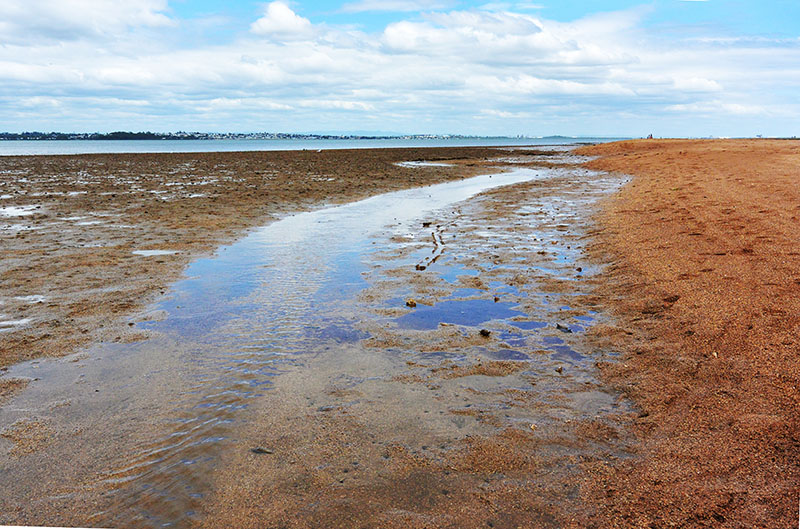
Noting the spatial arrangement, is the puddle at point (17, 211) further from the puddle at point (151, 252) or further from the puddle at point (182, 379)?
the puddle at point (182, 379)

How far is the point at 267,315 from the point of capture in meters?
7.39

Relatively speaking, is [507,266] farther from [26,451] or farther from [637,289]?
[26,451]

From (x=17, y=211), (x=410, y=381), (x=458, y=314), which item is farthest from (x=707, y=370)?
(x=17, y=211)

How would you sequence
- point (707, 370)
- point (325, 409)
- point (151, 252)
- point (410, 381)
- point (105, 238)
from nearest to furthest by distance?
point (325, 409), point (707, 370), point (410, 381), point (151, 252), point (105, 238)

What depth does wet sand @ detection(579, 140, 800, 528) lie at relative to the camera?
10.8 feet

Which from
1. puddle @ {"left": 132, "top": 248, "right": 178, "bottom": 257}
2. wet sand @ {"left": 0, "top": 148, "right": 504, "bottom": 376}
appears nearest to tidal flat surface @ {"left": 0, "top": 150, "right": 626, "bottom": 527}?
wet sand @ {"left": 0, "top": 148, "right": 504, "bottom": 376}

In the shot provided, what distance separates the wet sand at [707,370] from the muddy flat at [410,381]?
0.08 ft

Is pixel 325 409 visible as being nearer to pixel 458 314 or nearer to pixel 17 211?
pixel 458 314

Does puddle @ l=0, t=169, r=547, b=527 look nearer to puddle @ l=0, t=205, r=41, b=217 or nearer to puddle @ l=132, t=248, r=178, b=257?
puddle @ l=132, t=248, r=178, b=257

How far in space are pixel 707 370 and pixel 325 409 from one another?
12.6 ft

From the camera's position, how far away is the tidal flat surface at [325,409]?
3475 mm

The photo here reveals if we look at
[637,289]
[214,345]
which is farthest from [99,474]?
[637,289]

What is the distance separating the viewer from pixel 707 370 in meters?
5.06

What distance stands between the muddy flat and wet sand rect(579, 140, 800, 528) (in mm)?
25
